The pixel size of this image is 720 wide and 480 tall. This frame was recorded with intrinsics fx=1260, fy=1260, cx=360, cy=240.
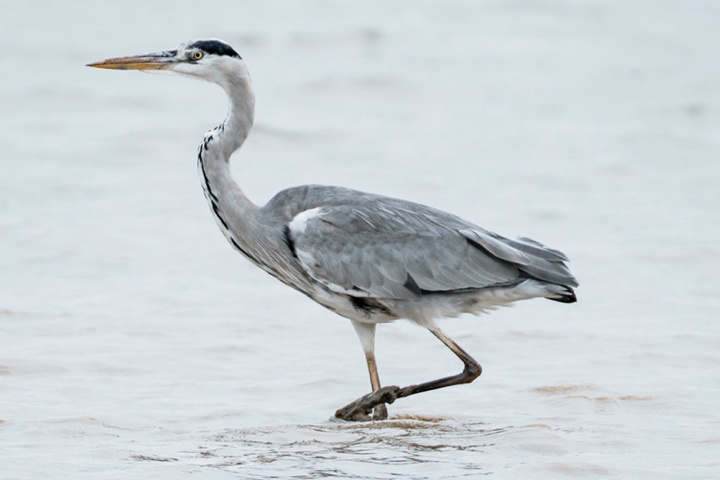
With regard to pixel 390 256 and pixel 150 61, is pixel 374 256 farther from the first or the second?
pixel 150 61

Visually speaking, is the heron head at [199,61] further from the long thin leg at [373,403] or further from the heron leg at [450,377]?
the heron leg at [450,377]

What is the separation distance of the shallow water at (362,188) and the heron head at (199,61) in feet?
6.28

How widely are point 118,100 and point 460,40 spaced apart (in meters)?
6.53

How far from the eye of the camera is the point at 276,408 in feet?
24.1

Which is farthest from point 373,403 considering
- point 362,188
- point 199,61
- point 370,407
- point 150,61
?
point 362,188

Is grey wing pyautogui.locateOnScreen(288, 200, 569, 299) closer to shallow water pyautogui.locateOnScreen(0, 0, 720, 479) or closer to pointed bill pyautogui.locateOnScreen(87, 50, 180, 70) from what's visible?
shallow water pyautogui.locateOnScreen(0, 0, 720, 479)

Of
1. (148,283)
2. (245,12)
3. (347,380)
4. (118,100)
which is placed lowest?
(347,380)

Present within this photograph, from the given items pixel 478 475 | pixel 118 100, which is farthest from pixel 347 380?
pixel 118 100

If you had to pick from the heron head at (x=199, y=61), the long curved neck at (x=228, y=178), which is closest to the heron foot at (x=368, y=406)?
the long curved neck at (x=228, y=178)

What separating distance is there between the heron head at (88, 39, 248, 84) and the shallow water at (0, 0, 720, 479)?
6.28 ft

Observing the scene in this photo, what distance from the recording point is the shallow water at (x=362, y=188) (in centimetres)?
663

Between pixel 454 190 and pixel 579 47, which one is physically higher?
pixel 579 47

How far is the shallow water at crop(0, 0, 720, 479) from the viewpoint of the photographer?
6.63m

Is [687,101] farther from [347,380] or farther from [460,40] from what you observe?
[347,380]
